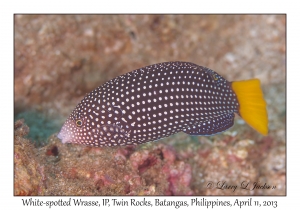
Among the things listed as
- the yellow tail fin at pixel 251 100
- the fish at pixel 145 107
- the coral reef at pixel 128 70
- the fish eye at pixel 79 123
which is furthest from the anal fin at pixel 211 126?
the fish eye at pixel 79 123

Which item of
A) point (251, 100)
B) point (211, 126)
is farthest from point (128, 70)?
point (251, 100)

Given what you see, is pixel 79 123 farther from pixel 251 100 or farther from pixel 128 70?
pixel 128 70

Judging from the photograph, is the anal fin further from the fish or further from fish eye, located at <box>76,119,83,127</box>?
fish eye, located at <box>76,119,83,127</box>

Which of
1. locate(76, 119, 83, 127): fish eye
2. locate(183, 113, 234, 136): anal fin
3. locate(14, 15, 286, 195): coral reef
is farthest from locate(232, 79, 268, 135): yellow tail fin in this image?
locate(76, 119, 83, 127): fish eye
